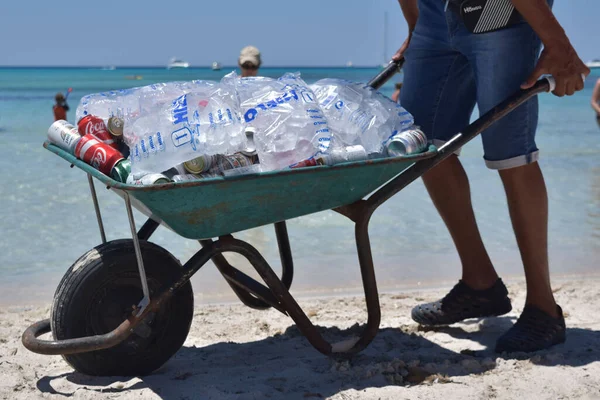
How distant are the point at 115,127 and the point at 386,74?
3.77 ft

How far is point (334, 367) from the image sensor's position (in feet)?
8.00

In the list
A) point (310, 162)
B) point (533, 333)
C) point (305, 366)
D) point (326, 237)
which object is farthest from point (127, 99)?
point (326, 237)

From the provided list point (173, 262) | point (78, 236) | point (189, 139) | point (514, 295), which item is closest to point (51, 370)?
point (173, 262)

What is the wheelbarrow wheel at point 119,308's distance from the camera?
2.25 metres

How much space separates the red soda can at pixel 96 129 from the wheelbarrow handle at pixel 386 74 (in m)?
1.02

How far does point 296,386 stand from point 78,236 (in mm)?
2956

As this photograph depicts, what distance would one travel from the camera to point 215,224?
2.17 m

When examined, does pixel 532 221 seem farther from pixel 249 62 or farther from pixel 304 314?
pixel 249 62

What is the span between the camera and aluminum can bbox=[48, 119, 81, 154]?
2.26 metres

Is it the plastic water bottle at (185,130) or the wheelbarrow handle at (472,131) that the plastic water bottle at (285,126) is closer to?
the plastic water bottle at (185,130)

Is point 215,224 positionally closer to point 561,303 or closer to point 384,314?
point 384,314

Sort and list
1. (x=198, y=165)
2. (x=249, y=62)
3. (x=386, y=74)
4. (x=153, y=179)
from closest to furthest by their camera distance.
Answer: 1. (x=153, y=179)
2. (x=198, y=165)
3. (x=386, y=74)
4. (x=249, y=62)

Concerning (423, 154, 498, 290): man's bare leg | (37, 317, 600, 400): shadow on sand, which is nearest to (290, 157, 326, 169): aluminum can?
(37, 317, 600, 400): shadow on sand

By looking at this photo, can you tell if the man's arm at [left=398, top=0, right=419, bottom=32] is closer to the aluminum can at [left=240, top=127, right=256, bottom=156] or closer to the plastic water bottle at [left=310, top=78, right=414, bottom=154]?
the plastic water bottle at [left=310, top=78, right=414, bottom=154]
